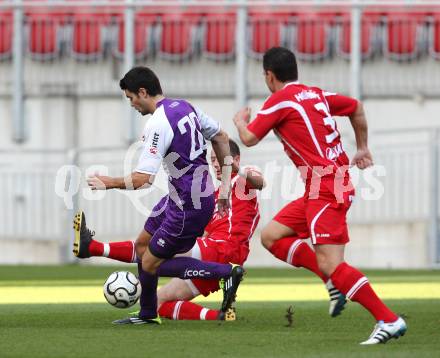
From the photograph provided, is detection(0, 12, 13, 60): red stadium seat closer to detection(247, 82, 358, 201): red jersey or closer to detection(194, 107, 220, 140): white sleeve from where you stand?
detection(194, 107, 220, 140): white sleeve

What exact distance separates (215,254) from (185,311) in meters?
0.50

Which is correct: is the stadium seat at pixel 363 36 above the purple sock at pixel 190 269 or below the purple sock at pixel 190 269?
above

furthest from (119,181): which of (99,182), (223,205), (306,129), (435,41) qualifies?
(435,41)

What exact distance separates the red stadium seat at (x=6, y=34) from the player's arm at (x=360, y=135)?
Answer: 12474 millimetres

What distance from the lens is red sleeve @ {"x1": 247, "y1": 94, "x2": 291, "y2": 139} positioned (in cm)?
802

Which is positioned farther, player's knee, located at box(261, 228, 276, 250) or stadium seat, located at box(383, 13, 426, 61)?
stadium seat, located at box(383, 13, 426, 61)

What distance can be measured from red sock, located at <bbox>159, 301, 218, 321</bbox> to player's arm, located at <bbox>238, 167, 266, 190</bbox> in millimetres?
982

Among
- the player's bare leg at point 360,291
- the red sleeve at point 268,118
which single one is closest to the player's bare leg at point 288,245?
the player's bare leg at point 360,291

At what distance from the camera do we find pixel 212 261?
9758 mm

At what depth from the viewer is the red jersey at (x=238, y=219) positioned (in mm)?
9961

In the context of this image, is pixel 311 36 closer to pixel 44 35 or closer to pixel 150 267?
pixel 44 35

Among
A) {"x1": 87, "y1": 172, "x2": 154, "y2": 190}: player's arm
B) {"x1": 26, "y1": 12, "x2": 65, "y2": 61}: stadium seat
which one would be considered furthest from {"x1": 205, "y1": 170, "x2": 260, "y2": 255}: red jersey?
{"x1": 26, "y1": 12, "x2": 65, "y2": 61}: stadium seat

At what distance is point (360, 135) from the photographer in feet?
28.5

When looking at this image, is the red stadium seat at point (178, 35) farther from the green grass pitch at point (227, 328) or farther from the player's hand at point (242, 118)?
Result: the player's hand at point (242, 118)
